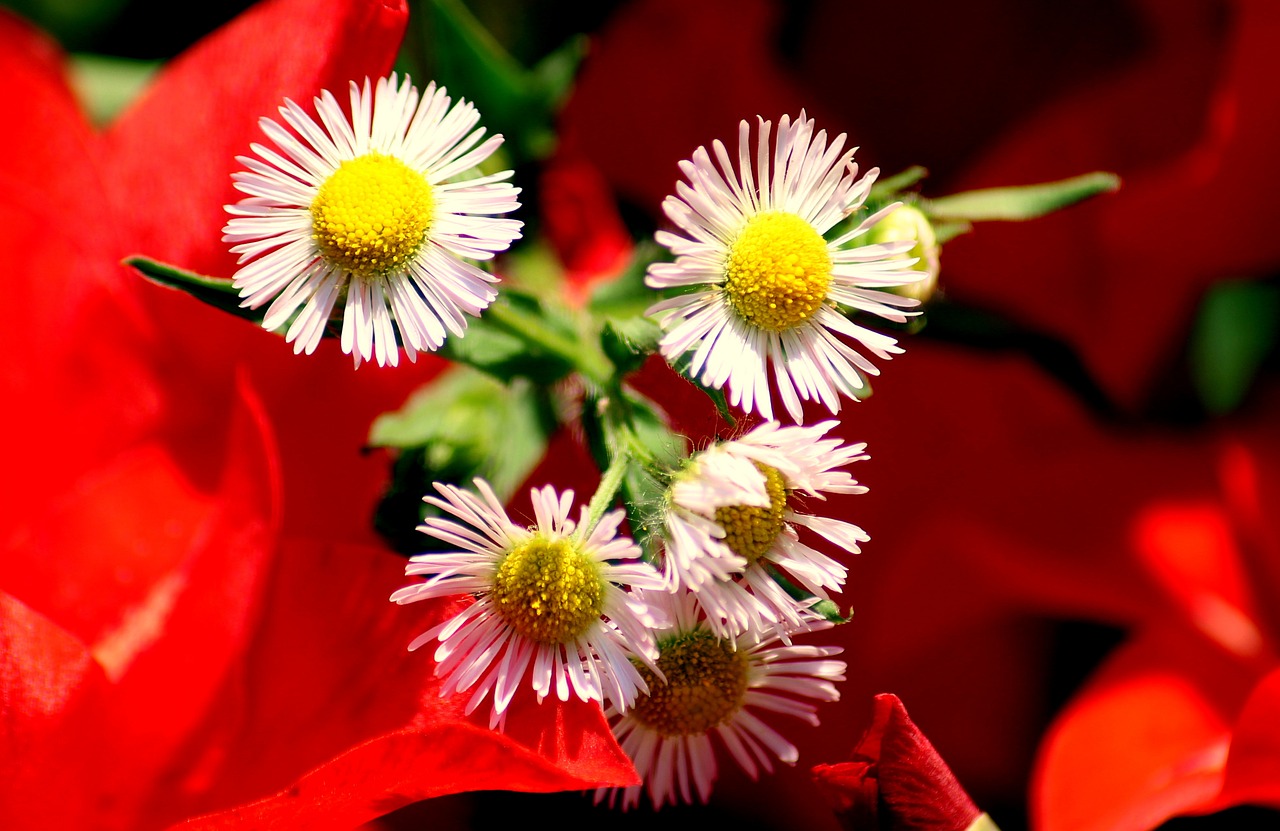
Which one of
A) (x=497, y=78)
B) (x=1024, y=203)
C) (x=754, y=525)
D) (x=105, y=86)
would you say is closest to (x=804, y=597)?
(x=754, y=525)

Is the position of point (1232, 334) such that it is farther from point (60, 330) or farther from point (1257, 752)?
point (60, 330)

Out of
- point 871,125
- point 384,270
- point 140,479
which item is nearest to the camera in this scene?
point 384,270

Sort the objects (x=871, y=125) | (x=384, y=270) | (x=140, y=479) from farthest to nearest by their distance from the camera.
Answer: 1. (x=871, y=125)
2. (x=140, y=479)
3. (x=384, y=270)

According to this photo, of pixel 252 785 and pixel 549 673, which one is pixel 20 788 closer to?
pixel 252 785

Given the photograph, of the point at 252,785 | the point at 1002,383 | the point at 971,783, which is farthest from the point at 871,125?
the point at 252,785

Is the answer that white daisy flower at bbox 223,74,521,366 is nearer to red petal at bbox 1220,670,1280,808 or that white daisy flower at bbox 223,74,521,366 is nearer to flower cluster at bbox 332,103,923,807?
flower cluster at bbox 332,103,923,807

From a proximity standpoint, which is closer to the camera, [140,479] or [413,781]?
[413,781]
